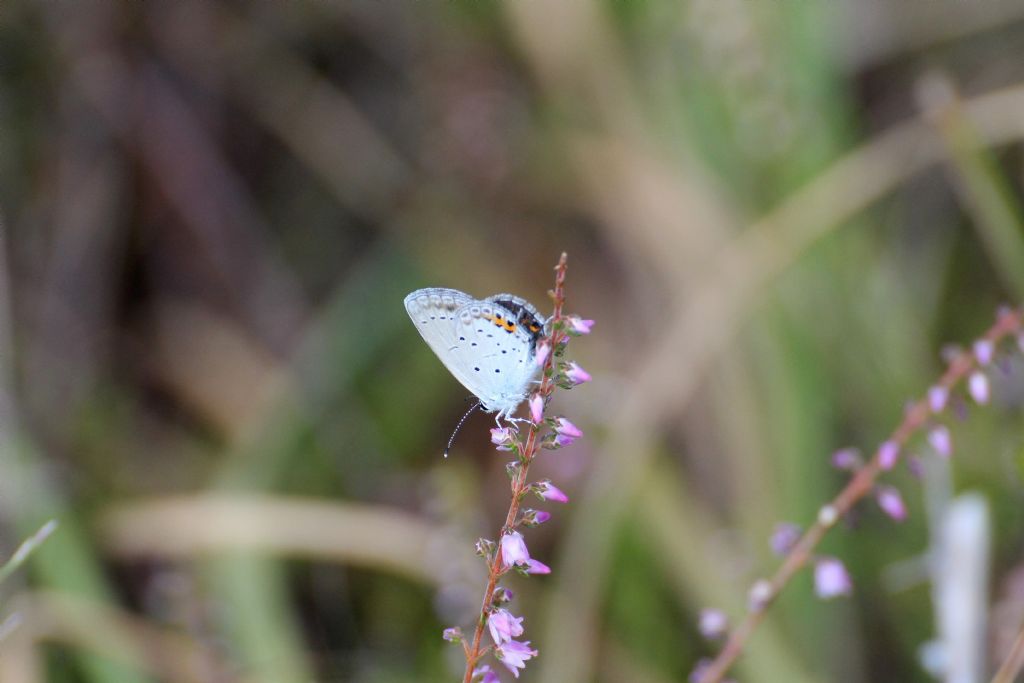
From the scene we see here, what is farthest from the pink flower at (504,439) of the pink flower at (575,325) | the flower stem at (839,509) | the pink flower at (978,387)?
the pink flower at (978,387)

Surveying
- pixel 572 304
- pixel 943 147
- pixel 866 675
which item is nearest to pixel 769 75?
pixel 943 147

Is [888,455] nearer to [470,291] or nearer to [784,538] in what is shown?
[784,538]

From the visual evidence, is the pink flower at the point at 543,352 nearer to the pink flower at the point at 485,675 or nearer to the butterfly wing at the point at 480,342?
the butterfly wing at the point at 480,342

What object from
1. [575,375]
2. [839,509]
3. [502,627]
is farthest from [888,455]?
[502,627]

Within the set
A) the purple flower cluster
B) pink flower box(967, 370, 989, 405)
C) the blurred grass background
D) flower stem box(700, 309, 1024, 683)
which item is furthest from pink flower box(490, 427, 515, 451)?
the blurred grass background

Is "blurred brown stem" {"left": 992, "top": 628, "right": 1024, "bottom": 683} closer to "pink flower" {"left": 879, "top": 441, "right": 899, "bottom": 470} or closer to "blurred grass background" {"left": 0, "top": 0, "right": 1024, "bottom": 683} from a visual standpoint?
"pink flower" {"left": 879, "top": 441, "right": 899, "bottom": 470}
